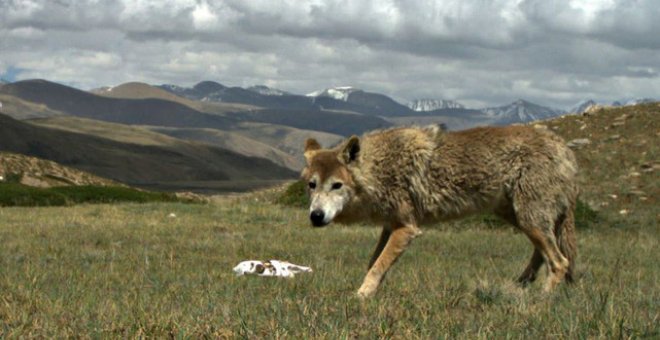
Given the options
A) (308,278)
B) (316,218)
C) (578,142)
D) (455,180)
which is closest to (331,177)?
(316,218)

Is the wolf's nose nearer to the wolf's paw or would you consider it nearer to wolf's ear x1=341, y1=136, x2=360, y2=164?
the wolf's paw

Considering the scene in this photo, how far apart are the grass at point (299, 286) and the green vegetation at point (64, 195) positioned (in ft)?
29.6

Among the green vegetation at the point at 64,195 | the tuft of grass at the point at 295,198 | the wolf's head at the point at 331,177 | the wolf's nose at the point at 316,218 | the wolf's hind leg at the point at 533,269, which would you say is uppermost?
the wolf's head at the point at 331,177

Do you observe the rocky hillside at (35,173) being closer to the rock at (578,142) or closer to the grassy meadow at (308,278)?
the grassy meadow at (308,278)

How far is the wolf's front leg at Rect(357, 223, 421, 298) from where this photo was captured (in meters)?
8.83

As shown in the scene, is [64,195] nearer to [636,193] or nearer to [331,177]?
[636,193]

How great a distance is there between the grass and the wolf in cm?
72

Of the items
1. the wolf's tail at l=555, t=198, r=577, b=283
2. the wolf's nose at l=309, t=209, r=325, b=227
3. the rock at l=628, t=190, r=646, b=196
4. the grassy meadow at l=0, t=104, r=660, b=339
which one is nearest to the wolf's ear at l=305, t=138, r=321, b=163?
the wolf's nose at l=309, t=209, r=325, b=227

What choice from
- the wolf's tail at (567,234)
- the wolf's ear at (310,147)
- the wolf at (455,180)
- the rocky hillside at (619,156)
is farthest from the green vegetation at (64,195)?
the wolf's tail at (567,234)

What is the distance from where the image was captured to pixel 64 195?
2833 cm

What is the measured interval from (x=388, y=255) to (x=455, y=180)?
1.63 metres

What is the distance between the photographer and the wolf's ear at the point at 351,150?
388 inches

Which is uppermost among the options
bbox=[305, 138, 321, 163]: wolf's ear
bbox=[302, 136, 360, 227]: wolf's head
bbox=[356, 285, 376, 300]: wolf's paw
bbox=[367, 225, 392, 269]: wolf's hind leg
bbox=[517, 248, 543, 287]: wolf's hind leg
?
bbox=[305, 138, 321, 163]: wolf's ear

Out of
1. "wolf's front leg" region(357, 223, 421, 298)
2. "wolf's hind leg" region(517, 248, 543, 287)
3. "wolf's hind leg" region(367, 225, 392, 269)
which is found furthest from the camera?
"wolf's hind leg" region(517, 248, 543, 287)
